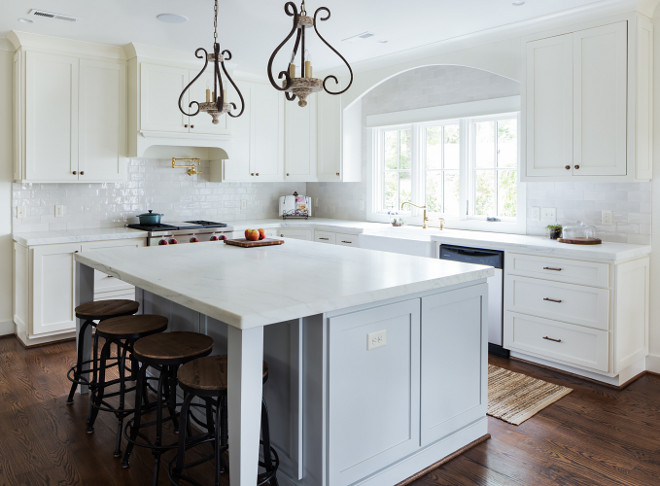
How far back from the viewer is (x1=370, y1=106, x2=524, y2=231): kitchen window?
4.89 metres

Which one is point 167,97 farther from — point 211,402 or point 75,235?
point 211,402

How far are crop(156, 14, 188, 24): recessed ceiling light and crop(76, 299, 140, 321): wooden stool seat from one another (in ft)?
7.02

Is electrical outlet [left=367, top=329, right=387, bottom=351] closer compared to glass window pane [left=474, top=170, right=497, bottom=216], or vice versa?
electrical outlet [left=367, top=329, right=387, bottom=351]

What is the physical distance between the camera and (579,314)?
3.74m

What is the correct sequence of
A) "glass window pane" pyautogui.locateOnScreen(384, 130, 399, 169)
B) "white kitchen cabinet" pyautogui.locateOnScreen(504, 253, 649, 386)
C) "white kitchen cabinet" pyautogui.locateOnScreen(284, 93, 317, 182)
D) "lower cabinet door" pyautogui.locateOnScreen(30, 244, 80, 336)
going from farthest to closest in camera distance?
"white kitchen cabinet" pyautogui.locateOnScreen(284, 93, 317, 182) < "glass window pane" pyautogui.locateOnScreen(384, 130, 399, 169) < "lower cabinet door" pyautogui.locateOnScreen(30, 244, 80, 336) < "white kitchen cabinet" pyautogui.locateOnScreen(504, 253, 649, 386)

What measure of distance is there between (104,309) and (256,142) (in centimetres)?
318

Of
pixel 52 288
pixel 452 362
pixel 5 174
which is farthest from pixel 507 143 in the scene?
pixel 5 174

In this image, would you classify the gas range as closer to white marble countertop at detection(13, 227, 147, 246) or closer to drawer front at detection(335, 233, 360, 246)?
white marble countertop at detection(13, 227, 147, 246)

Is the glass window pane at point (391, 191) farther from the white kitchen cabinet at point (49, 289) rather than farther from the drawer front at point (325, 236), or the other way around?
the white kitchen cabinet at point (49, 289)

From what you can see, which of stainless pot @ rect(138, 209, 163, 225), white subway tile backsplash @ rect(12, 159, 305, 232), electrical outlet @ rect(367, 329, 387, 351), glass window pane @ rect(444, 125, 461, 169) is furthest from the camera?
glass window pane @ rect(444, 125, 461, 169)

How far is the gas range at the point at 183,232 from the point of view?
4.93 m

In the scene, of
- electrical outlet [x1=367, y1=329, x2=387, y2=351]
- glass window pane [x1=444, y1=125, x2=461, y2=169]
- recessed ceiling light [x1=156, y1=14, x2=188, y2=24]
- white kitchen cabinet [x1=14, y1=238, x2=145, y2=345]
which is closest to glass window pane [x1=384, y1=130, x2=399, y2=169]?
glass window pane [x1=444, y1=125, x2=461, y2=169]

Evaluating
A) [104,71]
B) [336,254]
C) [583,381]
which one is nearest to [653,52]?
[583,381]

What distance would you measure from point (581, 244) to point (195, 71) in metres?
3.83
